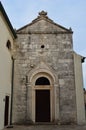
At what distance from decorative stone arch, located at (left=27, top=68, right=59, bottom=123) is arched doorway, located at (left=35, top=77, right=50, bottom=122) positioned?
0.52 feet

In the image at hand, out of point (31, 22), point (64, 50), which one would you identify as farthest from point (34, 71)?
point (31, 22)

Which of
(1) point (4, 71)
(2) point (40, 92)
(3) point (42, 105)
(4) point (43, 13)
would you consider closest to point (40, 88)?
(2) point (40, 92)

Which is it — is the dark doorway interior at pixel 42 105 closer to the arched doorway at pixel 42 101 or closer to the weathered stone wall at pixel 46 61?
the arched doorway at pixel 42 101

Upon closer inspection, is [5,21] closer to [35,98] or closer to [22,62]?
[22,62]

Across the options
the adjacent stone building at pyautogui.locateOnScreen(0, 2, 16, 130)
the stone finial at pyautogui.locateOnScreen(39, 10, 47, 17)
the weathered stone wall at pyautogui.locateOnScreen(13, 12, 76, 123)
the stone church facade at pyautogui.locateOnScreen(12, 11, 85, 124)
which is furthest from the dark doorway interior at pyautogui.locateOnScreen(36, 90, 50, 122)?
the stone finial at pyautogui.locateOnScreen(39, 10, 47, 17)

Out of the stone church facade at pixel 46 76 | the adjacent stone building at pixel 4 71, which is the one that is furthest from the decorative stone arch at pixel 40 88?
the adjacent stone building at pixel 4 71

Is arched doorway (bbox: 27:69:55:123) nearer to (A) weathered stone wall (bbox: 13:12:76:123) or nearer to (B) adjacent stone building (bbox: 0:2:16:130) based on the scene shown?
(A) weathered stone wall (bbox: 13:12:76:123)

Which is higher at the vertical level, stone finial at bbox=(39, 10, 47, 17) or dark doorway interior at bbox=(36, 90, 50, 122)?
stone finial at bbox=(39, 10, 47, 17)

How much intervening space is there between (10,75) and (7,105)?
182 centimetres

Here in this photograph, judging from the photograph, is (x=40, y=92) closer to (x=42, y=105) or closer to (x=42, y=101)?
(x=42, y=101)

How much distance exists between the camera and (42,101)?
12.4 m

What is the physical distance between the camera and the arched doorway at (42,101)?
12113 mm

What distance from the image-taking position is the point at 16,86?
40.5 feet

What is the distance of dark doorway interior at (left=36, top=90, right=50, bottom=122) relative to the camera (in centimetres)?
1210
